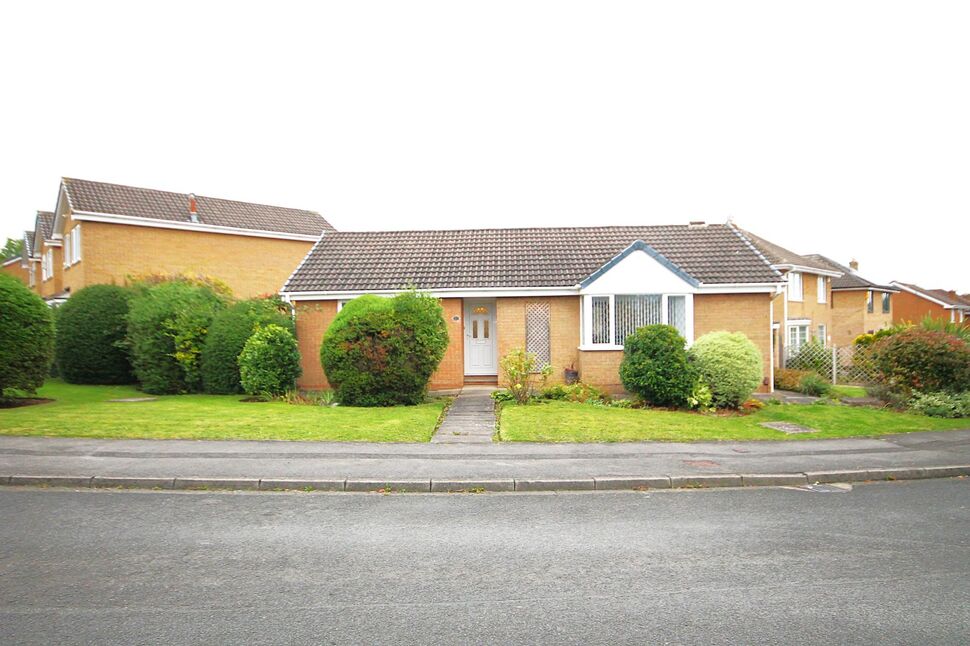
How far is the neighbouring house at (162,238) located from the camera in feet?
90.3

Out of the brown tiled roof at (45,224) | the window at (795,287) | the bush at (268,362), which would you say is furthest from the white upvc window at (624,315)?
the brown tiled roof at (45,224)

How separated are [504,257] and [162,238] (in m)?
17.8

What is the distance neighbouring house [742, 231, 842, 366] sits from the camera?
32031 millimetres

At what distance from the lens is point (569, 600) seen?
4.86m

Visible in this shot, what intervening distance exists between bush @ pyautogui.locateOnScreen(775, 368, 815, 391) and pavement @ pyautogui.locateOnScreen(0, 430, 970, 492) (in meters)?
8.67

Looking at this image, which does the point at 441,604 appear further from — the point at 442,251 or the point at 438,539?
the point at 442,251

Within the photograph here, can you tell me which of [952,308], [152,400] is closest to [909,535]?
[152,400]

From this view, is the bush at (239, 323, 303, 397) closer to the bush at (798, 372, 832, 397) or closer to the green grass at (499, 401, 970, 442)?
the green grass at (499, 401, 970, 442)

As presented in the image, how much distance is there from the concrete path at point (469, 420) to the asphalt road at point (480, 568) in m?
3.42

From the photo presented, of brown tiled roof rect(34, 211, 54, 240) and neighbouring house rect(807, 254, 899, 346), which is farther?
neighbouring house rect(807, 254, 899, 346)

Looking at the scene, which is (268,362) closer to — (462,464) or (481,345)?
(481,345)

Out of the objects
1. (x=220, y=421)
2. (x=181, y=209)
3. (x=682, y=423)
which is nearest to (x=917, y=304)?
(x=682, y=423)

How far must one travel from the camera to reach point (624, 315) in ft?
59.3

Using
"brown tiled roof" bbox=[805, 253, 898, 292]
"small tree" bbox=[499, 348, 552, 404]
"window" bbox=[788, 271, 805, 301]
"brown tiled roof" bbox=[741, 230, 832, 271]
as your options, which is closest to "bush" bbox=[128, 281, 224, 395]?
"small tree" bbox=[499, 348, 552, 404]
